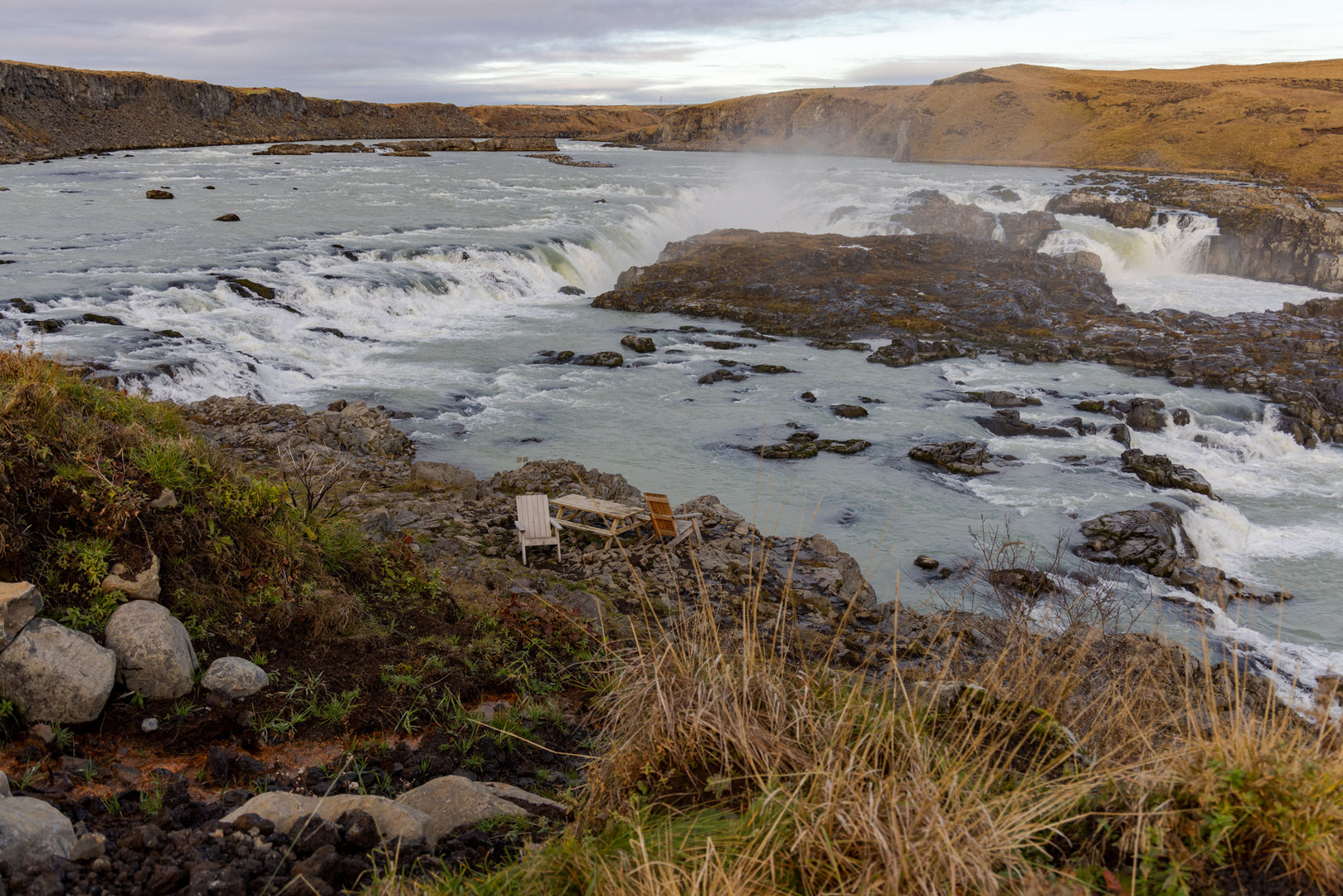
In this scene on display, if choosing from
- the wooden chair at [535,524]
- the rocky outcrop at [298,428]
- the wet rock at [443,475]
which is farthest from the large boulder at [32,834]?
the rocky outcrop at [298,428]

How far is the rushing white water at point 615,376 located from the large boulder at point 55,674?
14.1ft

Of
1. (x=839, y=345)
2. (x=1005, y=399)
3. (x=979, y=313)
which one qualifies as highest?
(x=979, y=313)

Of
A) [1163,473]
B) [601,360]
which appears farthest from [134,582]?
[601,360]

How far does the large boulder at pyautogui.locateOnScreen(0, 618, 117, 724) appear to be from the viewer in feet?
13.3

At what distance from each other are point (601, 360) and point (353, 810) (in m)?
17.7

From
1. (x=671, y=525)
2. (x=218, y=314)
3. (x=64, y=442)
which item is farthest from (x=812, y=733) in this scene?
(x=218, y=314)

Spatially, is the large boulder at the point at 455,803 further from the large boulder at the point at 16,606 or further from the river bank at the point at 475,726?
the large boulder at the point at 16,606

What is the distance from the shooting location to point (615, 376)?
19906mm

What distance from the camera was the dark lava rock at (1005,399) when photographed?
18.4m

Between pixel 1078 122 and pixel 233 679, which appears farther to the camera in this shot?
pixel 1078 122

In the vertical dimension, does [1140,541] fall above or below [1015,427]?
below

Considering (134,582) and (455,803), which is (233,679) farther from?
(455,803)

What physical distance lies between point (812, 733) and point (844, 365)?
19529 millimetres

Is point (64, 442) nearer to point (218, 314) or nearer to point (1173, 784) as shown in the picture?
point (1173, 784)
